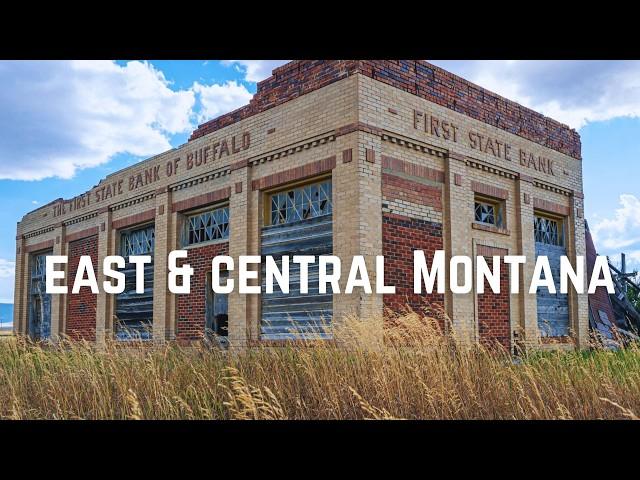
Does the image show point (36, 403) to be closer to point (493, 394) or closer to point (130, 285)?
point (493, 394)

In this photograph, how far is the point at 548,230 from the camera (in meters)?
17.2

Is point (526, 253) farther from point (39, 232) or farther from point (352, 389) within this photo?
point (39, 232)

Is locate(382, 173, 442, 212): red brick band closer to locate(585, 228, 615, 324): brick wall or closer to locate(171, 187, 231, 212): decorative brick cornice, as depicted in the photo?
locate(171, 187, 231, 212): decorative brick cornice

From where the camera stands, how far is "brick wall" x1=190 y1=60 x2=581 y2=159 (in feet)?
40.1

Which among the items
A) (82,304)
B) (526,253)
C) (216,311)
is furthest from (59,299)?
(526,253)

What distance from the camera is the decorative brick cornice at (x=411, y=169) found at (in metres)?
12.1

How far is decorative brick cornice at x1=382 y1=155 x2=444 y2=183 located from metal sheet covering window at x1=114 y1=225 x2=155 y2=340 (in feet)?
28.3

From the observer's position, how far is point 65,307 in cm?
2177

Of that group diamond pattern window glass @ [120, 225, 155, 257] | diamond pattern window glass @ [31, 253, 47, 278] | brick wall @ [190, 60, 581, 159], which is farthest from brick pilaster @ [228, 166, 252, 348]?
diamond pattern window glass @ [31, 253, 47, 278]

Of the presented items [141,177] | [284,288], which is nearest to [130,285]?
[141,177]

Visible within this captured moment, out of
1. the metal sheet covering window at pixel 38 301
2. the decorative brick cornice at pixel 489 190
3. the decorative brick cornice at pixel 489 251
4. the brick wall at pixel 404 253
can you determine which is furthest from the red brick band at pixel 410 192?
the metal sheet covering window at pixel 38 301

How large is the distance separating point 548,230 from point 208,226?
961 centimetres

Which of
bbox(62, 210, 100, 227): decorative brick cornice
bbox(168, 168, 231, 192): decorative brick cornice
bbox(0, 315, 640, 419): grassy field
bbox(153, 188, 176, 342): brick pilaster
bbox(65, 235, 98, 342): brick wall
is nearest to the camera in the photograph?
bbox(0, 315, 640, 419): grassy field
